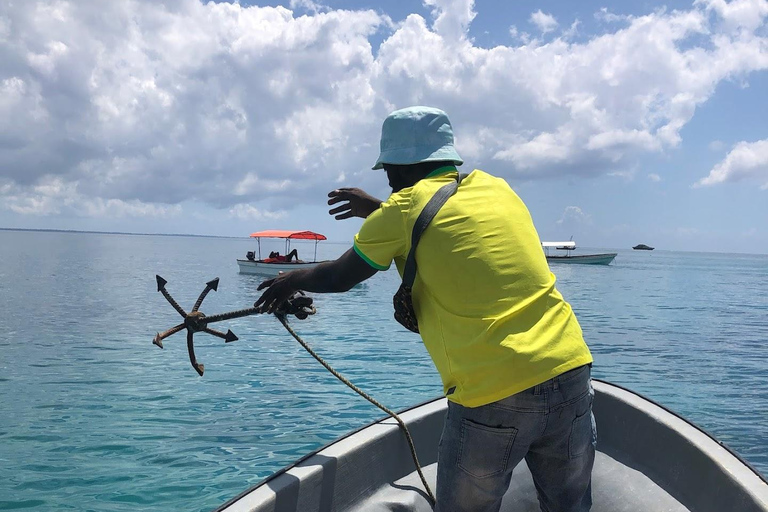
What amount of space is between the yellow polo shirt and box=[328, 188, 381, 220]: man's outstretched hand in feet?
1.79

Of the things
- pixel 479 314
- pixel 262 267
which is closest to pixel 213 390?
pixel 479 314

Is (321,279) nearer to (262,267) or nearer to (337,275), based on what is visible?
(337,275)

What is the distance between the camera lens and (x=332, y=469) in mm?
3320

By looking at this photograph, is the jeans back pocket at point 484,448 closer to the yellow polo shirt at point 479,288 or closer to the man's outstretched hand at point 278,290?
the yellow polo shirt at point 479,288

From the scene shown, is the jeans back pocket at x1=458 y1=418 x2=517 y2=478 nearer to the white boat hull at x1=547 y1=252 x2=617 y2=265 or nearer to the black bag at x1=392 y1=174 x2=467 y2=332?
the black bag at x1=392 y1=174 x2=467 y2=332

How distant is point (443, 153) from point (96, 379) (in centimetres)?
1180

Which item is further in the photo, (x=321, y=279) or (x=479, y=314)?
(x=321, y=279)

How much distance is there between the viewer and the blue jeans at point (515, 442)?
2.16m

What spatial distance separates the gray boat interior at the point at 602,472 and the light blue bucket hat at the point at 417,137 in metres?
1.67

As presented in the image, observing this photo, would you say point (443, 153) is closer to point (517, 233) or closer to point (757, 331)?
point (517, 233)

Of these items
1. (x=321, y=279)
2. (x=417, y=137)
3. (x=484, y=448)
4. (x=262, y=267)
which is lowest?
(x=484, y=448)

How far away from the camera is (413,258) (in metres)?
2.19

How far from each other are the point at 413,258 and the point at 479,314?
0.29m

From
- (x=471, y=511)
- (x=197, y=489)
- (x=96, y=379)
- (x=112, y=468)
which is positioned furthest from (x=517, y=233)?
(x=96, y=379)
